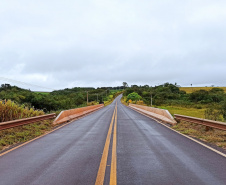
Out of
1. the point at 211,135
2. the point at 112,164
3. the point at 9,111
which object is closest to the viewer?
the point at 112,164

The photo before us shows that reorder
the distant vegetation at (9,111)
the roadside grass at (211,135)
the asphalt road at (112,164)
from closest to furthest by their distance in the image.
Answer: the asphalt road at (112,164), the roadside grass at (211,135), the distant vegetation at (9,111)

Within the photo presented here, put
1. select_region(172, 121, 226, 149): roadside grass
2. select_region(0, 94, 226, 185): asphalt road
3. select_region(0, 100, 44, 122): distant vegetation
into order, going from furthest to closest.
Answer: select_region(0, 100, 44, 122): distant vegetation, select_region(172, 121, 226, 149): roadside grass, select_region(0, 94, 226, 185): asphalt road

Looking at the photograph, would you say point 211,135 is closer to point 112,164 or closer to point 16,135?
point 112,164

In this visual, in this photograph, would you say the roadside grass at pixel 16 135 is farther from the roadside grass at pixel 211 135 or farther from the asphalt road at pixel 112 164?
the roadside grass at pixel 211 135

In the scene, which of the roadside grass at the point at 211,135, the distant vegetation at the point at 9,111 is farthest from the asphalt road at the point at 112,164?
the distant vegetation at the point at 9,111

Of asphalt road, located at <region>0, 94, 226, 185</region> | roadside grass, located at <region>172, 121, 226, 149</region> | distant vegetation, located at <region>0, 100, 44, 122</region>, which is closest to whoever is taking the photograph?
asphalt road, located at <region>0, 94, 226, 185</region>

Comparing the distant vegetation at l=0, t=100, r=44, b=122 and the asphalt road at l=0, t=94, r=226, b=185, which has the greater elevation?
the distant vegetation at l=0, t=100, r=44, b=122

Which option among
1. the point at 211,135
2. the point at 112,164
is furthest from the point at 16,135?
the point at 211,135

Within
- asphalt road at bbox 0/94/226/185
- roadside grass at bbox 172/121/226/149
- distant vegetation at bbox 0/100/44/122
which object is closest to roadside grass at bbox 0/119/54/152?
distant vegetation at bbox 0/100/44/122

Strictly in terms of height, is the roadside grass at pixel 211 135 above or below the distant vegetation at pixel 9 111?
below

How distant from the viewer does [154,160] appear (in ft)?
19.7

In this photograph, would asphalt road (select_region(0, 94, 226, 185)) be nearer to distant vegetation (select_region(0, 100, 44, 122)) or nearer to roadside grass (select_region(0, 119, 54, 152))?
roadside grass (select_region(0, 119, 54, 152))

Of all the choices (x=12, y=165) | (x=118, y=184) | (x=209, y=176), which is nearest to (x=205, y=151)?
(x=209, y=176)

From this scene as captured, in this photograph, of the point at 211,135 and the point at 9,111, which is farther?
the point at 9,111
